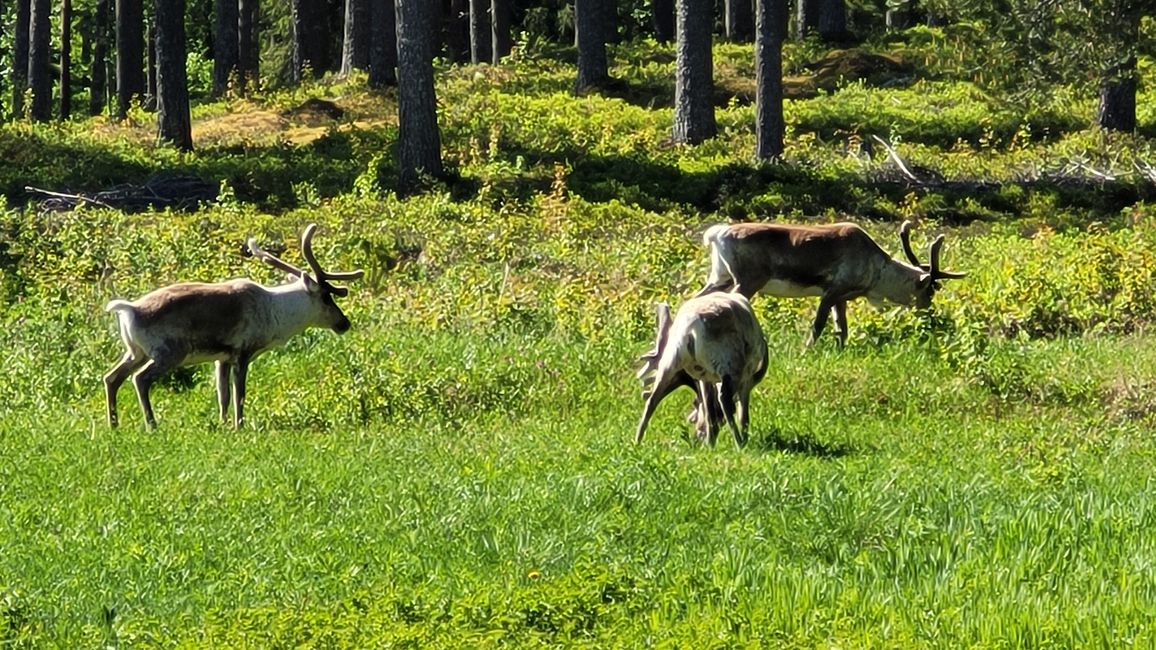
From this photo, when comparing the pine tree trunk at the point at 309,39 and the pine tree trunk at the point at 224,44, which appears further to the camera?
the pine tree trunk at the point at 309,39

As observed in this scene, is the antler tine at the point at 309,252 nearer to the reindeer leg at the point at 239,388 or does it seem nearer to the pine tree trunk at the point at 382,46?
the reindeer leg at the point at 239,388

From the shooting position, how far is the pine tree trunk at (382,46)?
125ft

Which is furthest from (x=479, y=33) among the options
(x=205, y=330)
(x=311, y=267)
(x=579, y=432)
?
(x=579, y=432)

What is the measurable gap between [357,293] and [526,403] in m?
5.37

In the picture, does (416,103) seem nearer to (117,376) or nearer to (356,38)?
(117,376)

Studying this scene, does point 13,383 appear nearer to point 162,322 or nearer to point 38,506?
point 162,322

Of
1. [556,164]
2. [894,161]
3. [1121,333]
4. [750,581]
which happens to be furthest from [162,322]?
[894,161]

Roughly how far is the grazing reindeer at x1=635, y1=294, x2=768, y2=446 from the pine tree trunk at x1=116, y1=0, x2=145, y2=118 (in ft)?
101

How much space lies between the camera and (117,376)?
1469 cm

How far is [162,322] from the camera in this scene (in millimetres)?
14398

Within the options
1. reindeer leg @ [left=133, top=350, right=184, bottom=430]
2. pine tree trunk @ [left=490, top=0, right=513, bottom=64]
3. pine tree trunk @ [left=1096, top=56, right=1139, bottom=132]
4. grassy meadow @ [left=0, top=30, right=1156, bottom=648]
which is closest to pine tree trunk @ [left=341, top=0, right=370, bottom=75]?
pine tree trunk @ [left=490, top=0, right=513, bottom=64]

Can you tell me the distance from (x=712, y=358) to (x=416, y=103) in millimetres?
16443

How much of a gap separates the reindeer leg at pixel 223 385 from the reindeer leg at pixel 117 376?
629mm

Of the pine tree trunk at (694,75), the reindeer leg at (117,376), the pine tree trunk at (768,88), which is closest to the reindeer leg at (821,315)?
the reindeer leg at (117,376)
